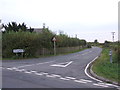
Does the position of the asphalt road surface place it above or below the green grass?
below

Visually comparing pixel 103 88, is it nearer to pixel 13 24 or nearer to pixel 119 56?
pixel 119 56

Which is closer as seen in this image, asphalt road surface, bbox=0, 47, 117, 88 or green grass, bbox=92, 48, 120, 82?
asphalt road surface, bbox=0, 47, 117, 88

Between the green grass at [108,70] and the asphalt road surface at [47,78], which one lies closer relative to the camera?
the asphalt road surface at [47,78]

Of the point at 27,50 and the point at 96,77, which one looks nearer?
the point at 96,77

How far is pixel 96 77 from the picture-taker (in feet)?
36.9

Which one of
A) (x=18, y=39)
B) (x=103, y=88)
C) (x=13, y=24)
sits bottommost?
(x=103, y=88)

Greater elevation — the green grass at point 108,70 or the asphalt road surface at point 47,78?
the green grass at point 108,70

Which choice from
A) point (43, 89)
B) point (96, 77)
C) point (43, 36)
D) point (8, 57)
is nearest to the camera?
point (43, 89)

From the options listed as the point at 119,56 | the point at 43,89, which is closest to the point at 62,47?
the point at 119,56

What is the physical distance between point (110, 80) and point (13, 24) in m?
35.3

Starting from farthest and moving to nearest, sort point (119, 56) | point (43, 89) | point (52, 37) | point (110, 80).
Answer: point (52, 37), point (119, 56), point (110, 80), point (43, 89)

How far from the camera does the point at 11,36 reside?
93.4 feet

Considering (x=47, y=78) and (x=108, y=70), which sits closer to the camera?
(x=47, y=78)

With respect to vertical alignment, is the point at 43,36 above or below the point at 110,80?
above
